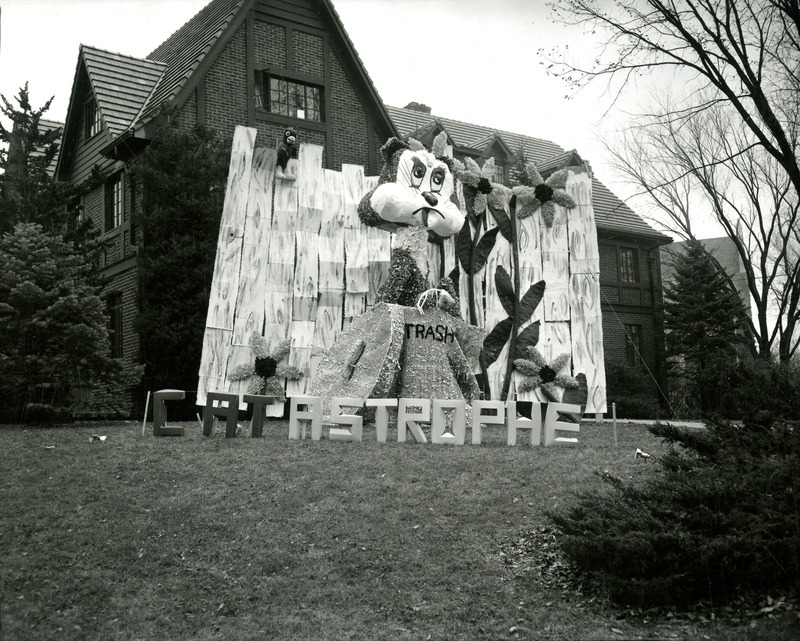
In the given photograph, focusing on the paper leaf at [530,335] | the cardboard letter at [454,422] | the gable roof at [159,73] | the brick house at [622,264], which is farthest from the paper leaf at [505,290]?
the brick house at [622,264]

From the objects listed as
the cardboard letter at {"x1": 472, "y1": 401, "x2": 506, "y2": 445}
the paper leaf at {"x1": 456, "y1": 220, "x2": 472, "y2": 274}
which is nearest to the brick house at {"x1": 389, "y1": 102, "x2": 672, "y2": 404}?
the paper leaf at {"x1": 456, "y1": 220, "x2": 472, "y2": 274}

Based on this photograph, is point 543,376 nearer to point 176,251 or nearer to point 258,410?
point 258,410

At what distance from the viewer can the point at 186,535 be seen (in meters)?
7.73

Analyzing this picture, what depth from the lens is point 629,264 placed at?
29047 mm

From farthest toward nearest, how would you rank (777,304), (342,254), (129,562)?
(777,304) < (342,254) < (129,562)

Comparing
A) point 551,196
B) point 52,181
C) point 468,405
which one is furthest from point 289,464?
point 52,181

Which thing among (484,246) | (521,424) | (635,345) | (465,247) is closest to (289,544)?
(521,424)

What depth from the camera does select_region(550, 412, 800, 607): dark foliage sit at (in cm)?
610

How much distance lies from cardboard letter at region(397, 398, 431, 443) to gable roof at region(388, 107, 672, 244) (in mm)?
14861

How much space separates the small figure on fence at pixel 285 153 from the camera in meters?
13.5

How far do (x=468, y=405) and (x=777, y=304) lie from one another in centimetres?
1391

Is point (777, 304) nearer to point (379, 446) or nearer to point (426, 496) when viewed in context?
point (379, 446)

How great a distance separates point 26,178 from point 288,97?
6312 millimetres

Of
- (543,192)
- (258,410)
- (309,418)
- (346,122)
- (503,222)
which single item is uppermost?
(346,122)
